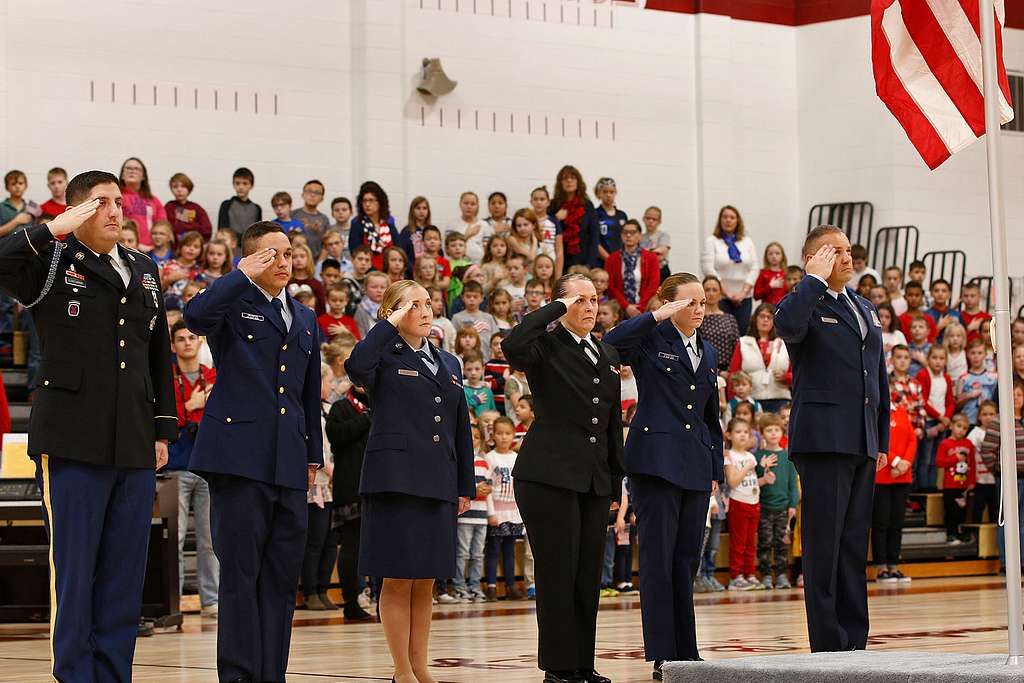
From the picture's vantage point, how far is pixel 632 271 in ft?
50.4

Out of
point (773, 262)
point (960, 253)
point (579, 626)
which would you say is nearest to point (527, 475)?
point (579, 626)

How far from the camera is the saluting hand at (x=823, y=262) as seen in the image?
20.9ft

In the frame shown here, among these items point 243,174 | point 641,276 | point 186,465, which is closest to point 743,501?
point 641,276

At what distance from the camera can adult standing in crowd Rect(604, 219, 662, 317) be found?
15.1 m

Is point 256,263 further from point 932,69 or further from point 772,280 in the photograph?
point 772,280

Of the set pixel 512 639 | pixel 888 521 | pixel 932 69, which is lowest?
pixel 512 639

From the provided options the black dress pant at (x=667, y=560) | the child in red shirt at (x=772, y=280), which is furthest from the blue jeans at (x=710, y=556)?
the black dress pant at (x=667, y=560)

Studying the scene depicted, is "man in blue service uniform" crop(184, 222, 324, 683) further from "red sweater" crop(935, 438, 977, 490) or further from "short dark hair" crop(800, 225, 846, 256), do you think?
"red sweater" crop(935, 438, 977, 490)

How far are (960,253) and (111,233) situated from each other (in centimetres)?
1542

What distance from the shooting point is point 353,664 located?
6891 millimetres

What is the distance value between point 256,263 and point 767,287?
38.1 ft

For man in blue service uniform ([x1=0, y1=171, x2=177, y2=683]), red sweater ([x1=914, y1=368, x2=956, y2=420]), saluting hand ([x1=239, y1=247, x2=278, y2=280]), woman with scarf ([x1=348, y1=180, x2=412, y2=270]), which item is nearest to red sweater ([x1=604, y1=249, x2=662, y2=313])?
woman with scarf ([x1=348, y1=180, x2=412, y2=270])

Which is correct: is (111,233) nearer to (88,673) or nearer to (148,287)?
(148,287)

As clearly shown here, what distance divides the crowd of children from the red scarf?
0.6 inches
